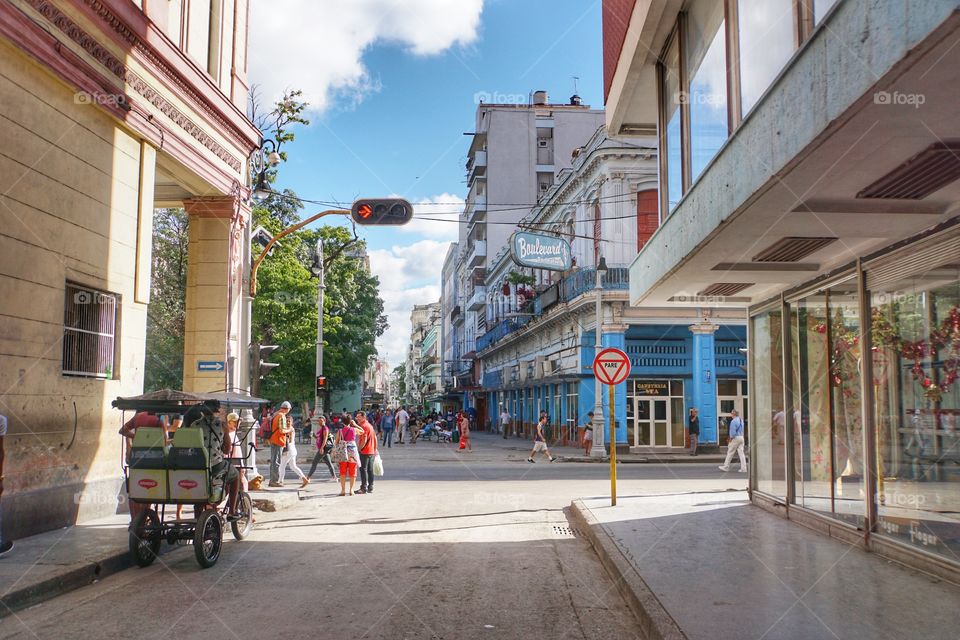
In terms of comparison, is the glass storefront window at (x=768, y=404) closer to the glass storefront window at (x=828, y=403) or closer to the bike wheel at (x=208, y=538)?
the glass storefront window at (x=828, y=403)

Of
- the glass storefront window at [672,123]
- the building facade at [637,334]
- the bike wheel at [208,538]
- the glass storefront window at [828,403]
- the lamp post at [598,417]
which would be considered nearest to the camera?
the bike wheel at [208,538]

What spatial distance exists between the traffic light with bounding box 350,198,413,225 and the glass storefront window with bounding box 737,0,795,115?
7555mm

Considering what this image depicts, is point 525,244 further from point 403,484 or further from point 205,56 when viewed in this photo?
point 205,56

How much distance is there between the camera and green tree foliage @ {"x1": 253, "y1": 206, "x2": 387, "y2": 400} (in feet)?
119

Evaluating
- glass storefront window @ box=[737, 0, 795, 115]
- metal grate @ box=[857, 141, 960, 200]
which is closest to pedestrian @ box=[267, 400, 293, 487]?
glass storefront window @ box=[737, 0, 795, 115]

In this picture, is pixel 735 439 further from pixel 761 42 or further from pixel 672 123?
pixel 761 42

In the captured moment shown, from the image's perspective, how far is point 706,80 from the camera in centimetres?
954

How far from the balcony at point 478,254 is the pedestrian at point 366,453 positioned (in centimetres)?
4167

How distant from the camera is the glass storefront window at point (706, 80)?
8.85m

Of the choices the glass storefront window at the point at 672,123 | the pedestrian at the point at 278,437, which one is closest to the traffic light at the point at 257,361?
the pedestrian at the point at 278,437

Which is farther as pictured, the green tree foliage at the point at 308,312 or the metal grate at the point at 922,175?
the green tree foliage at the point at 308,312

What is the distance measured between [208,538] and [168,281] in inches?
941

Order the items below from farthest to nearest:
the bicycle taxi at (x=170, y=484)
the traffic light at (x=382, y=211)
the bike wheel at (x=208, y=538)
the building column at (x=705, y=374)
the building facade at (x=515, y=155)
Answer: the building facade at (x=515, y=155) → the building column at (x=705, y=374) → the traffic light at (x=382, y=211) → the bicycle taxi at (x=170, y=484) → the bike wheel at (x=208, y=538)

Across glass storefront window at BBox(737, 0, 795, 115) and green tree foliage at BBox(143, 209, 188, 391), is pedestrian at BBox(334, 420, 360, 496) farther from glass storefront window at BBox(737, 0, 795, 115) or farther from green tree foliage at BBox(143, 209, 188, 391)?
green tree foliage at BBox(143, 209, 188, 391)
